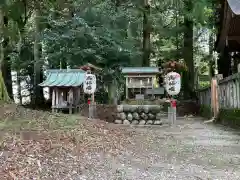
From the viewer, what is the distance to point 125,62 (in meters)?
16.6

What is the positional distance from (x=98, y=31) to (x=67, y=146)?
37.2 ft

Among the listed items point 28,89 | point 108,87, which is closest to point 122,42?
point 108,87

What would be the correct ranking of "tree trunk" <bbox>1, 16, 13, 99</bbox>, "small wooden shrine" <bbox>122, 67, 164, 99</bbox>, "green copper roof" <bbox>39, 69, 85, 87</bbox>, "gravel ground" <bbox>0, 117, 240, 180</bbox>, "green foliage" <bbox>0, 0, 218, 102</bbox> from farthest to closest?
"tree trunk" <bbox>1, 16, 13, 99</bbox> → "green foliage" <bbox>0, 0, 218, 102</bbox> → "green copper roof" <bbox>39, 69, 85, 87</bbox> → "small wooden shrine" <bbox>122, 67, 164, 99</bbox> → "gravel ground" <bbox>0, 117, 240, 180</bbox>

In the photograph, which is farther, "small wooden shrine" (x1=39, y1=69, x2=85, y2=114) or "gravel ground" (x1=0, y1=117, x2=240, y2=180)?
"small wooden shrine" (x1=39, y1=69, x2=85, y2=114)

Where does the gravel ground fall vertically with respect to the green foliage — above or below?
below

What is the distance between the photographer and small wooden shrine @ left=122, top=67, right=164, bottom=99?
48.4 ft

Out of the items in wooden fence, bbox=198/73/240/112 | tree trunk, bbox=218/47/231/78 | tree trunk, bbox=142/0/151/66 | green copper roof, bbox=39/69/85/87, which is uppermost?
tree trunk, bbox=142/0/151/66

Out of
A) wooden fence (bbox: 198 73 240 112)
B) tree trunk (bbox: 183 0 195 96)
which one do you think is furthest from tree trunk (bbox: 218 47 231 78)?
wooden fence (bbox: 198 73 240 112)

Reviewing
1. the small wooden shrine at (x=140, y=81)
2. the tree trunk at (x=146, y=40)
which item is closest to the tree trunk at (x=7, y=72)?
the tree trunk at (x=146, y=40)

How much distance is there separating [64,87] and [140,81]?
3.41 m

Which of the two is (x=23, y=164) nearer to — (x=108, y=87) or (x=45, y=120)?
(x=45, y=120)

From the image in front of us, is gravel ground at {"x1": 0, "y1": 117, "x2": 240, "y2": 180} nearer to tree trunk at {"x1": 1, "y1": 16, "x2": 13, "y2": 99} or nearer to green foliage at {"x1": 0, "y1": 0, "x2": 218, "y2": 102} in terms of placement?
green foliage at {"x1": 0, "y1": 0, "x2": 218, "y2": 102}

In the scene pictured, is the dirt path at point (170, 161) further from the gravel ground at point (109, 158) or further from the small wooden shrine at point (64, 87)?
the small wooden shrine at point (64, 87)

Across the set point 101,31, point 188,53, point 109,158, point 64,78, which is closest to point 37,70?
point 64,78
